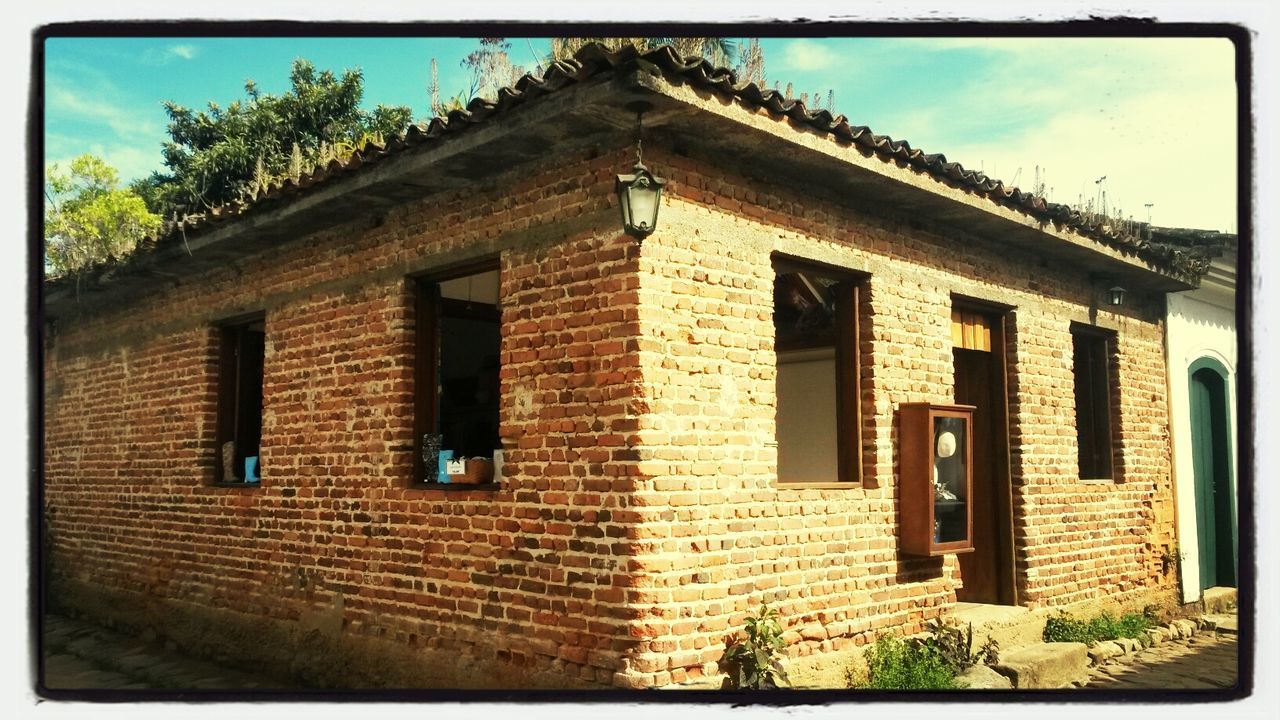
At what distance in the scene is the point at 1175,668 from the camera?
28.6 ft

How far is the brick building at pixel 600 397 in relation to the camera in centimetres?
596

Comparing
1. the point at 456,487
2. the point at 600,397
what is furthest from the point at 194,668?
the point at 600,397

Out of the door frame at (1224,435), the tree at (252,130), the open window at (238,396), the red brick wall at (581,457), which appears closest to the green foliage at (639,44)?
the red brick wall at (581,457)

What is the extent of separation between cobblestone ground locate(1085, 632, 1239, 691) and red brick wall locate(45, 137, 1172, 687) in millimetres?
755

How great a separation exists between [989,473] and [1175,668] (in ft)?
7.37

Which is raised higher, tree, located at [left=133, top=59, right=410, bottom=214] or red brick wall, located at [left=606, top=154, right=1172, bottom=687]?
tree, located at [left=133, top=59, right=410, bottom=214]

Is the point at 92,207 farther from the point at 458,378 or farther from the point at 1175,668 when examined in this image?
the point at 1175,668

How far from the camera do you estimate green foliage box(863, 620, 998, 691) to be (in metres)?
6.94

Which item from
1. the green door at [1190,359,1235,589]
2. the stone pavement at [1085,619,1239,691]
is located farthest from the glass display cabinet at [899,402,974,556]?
the green door at [1190,359,1235,589]

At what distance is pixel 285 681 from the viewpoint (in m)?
8.00

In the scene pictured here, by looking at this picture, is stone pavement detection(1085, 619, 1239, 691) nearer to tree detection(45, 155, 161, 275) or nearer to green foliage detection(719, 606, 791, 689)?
green foliage detection(719, 606, 791, 689)

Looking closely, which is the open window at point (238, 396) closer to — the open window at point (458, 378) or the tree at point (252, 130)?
the open window at point (458, 378)

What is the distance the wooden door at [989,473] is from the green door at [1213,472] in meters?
4.12

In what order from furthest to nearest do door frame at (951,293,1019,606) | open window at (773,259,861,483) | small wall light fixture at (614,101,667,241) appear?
open window at (773,259,861,483), door frame at (951,293,1019,606), small wall light fixture at (614,101,667,241)
